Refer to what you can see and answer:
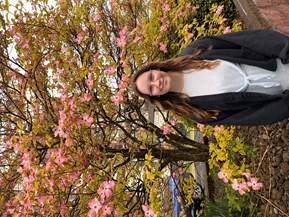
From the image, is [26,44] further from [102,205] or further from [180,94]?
[180,94]

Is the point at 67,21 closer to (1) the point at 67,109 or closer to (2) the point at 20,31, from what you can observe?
(2) the point at 20,31

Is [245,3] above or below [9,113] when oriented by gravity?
above

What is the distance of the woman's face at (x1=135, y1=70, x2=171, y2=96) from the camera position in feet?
7.88

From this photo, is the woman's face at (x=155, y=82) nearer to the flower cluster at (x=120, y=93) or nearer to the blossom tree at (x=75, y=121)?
the blossom tree at (x=75, y=121)

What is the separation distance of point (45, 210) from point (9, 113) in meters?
1.20

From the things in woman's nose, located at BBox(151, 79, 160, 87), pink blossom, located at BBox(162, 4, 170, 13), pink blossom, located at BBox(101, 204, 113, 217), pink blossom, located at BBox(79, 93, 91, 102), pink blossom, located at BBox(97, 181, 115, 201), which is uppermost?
pink blossom, located at BBox(162, 4, 170, 13)

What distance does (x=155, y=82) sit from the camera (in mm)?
2402

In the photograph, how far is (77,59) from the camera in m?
4.46

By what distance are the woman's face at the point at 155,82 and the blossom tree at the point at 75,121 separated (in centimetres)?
89

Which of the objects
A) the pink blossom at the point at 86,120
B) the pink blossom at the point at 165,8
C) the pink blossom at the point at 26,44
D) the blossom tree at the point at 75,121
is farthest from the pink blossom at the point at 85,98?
the pink blossom at the point at 165,8

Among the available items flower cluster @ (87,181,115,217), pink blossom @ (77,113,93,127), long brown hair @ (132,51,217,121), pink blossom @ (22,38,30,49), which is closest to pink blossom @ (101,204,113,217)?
flower cluster @ (87,181,115,217)

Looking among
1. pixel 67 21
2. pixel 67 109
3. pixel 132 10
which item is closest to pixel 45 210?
pixel 67 109

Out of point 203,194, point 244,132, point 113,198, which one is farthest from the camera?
point 203,194

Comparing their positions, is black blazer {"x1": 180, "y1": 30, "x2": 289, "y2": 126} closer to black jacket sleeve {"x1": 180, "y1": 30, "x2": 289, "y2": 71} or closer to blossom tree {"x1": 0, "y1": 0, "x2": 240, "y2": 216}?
black jacket sleeve {"x1": 180, "y1": 30, "x2": 289, "y2": 71}
